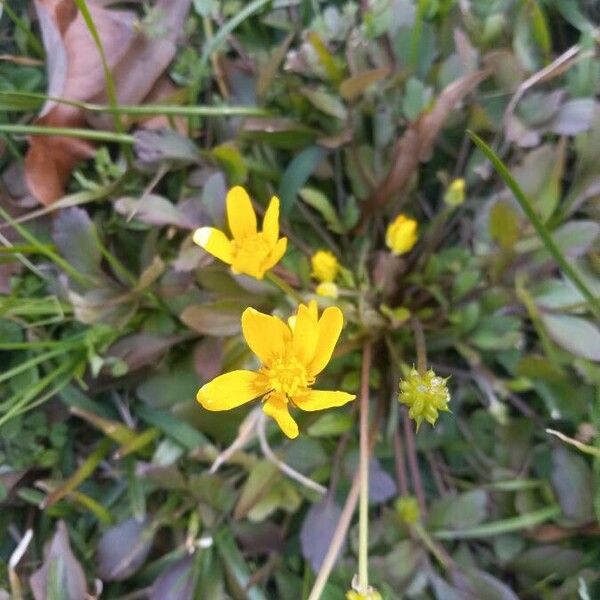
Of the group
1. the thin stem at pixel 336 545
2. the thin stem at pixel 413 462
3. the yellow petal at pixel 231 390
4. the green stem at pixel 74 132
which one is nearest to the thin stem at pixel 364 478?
the thin stem at pixel 336 545

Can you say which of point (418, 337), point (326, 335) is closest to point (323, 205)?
point (418, 337)

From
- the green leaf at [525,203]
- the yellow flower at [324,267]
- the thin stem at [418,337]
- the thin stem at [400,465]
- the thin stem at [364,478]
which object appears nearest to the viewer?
the green leaf at [525,203]

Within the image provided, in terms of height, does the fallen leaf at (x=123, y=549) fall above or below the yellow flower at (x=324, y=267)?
below

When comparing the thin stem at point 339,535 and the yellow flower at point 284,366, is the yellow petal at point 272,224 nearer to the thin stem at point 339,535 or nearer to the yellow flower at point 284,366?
the yellow flower at point 284,366

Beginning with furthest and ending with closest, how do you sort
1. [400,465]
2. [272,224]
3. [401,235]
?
1. [400,465]
2. [401,235]
3. [272,224]

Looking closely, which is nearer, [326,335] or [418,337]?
[326,335]

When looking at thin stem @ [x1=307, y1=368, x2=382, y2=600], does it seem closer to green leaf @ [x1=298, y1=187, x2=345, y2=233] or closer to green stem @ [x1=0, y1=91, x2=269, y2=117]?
green leaf @ [x1=298, y1=187, x2=345, y2=233]

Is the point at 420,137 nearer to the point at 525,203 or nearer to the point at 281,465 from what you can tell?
the point at 525,203

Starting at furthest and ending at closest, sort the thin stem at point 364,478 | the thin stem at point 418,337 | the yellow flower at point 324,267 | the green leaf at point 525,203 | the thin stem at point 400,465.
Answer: the thin stem at point 400,465 → the yellow flower at point 324,267 → the thin stem at point 418,337 → the thin stem at point 364,478 → the green leaf at point 525,203
